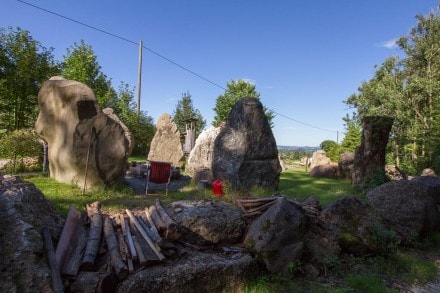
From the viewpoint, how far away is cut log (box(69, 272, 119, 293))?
13.8 feet

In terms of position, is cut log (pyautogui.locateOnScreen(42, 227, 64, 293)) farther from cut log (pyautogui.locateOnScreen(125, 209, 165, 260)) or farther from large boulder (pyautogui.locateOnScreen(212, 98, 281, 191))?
large boulder (pyautogui.locateOnScreen(212, 98, 281, 191))

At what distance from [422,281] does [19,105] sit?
21.0 meters

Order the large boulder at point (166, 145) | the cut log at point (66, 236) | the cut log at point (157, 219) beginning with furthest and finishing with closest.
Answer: the large boulder at point (166, 145) → the cut log at point (157, 219) → the cut log at point (66, 236)

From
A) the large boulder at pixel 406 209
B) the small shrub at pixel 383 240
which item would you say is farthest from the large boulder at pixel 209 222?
the large boulder at pixel 406 209

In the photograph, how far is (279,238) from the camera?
5.45m

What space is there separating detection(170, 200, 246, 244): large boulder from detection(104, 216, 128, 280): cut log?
3.90 feet

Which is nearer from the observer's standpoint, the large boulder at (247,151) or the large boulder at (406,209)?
the large boulder at (406,209)

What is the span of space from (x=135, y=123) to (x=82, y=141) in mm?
17578

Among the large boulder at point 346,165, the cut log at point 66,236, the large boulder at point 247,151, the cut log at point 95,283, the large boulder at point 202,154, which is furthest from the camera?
the large boulder at point 346,165

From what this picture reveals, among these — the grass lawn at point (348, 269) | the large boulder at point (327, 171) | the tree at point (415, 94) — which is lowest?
the grass lawn at point (348, 269)

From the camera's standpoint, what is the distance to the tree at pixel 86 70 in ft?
83.7

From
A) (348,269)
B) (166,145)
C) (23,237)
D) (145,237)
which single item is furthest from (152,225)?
(166,145)

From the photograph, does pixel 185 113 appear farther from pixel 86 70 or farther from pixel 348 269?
pixel 348 269

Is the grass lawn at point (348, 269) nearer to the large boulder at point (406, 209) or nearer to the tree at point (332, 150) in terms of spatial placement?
the large boulder at point (406, 209)
